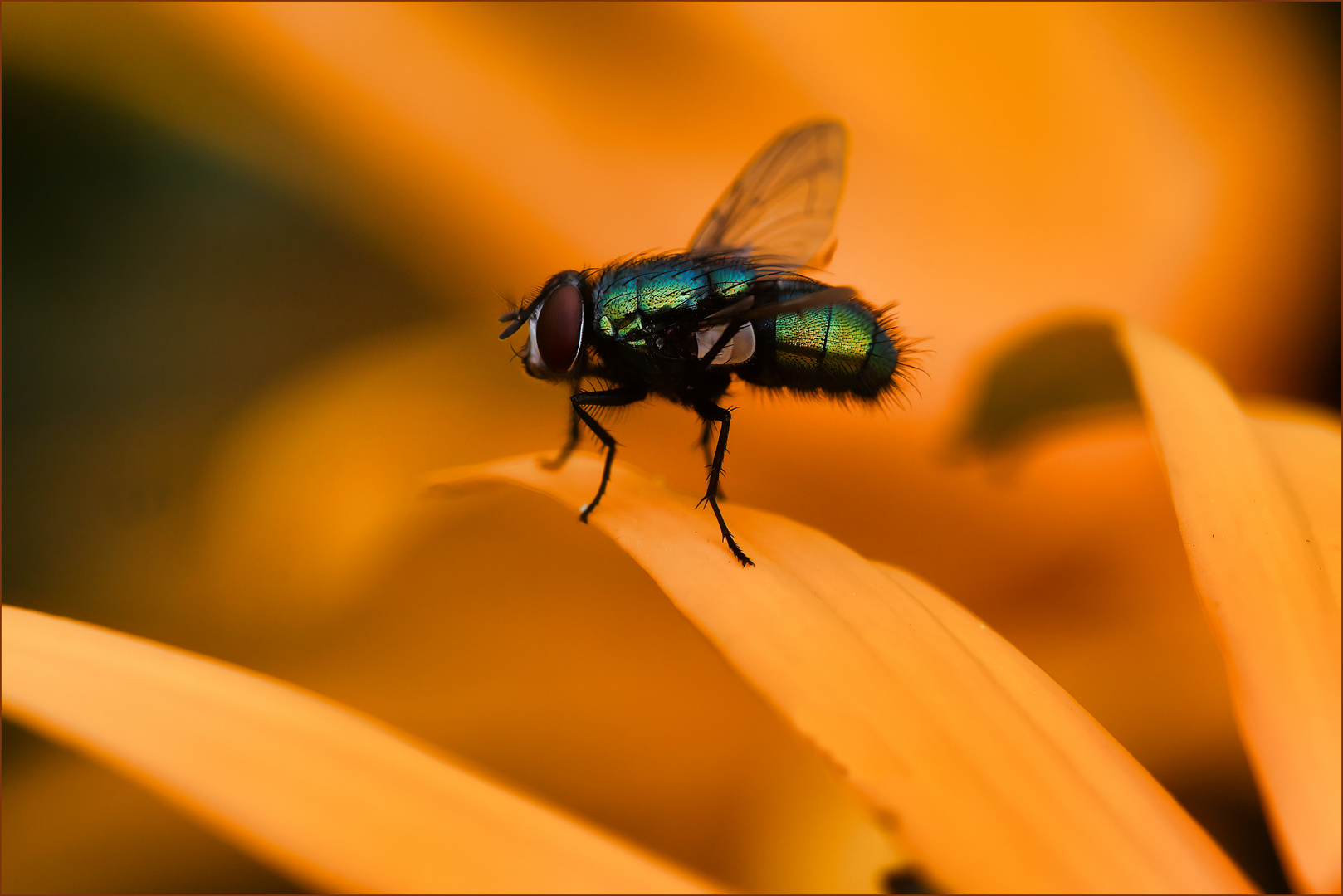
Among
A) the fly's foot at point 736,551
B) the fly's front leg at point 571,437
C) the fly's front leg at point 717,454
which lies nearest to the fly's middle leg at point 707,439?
the fly's front leg at point 717,454

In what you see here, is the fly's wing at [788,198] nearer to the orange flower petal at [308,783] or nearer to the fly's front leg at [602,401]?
the fly's front leg at [602,401]

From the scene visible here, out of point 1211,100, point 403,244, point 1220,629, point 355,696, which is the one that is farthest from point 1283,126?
point 355,696

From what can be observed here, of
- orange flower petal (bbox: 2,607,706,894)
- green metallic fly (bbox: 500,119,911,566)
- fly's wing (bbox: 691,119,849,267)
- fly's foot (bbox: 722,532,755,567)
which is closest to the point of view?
orange flower petal (bbox: 2,607,706,894)

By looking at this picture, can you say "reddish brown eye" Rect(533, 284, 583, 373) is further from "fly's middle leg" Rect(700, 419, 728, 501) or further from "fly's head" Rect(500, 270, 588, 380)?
"fly's middle leg" Rect(700, 419, 728, 501)

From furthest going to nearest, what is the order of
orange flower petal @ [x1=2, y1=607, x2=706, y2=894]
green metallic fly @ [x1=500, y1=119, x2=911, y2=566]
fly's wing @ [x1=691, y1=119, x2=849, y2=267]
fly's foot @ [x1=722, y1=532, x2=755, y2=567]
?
1. fly's wing @ [x1=691, y1=119, x2=849, y2=267]
2. green metallic fly @ [x1=500, y1=119, x2=911, y2=566]
3. fly's foot @ [x1=722, y1=532, x2=755, y2=567]
4. orange flower petal @ [x1=2, y1=607, x2=706, y2=894]

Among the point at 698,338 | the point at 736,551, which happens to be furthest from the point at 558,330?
the point at 736,551

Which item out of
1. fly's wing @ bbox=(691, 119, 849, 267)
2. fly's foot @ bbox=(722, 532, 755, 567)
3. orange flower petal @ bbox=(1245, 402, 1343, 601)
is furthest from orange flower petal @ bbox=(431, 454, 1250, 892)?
fly's wing @ bbox=(691, 119, 849, 267)
